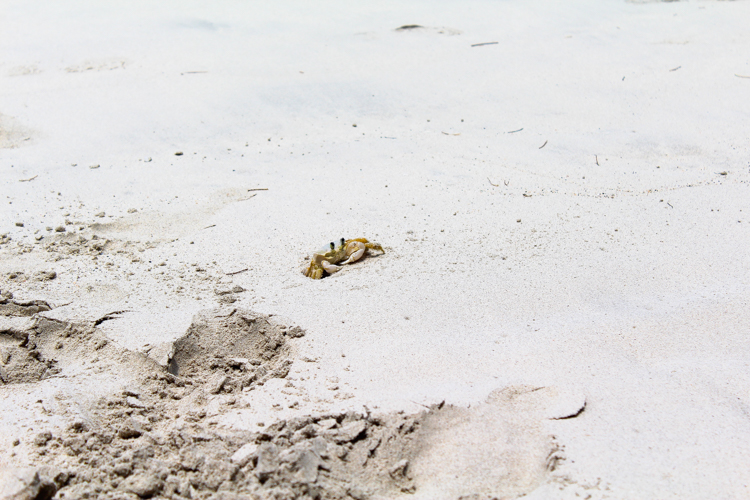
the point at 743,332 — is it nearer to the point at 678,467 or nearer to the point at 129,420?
the point at 678,467

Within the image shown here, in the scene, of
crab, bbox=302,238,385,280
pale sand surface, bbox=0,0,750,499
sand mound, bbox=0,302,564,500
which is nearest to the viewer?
sand mound, bbox=0,302,564,500

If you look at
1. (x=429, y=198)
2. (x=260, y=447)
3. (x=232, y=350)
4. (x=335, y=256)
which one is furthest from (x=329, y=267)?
(x=260, y=447)

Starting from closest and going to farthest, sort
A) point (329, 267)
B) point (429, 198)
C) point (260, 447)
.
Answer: point (260, 447) < point (329, 267) < point (429, 198)

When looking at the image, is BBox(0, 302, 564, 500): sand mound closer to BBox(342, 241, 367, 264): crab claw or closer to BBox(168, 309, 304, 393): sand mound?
BBox(168, 309, 304, 393): sand mound

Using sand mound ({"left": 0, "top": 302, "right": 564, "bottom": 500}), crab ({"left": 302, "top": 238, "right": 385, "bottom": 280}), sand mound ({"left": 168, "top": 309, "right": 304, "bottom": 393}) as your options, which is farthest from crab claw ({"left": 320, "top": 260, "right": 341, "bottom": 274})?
sand mound ({"left": 0, "top": 302, "right": 564, "bottom": 500})

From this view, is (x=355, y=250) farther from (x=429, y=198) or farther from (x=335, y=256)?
(x=429, y=198)

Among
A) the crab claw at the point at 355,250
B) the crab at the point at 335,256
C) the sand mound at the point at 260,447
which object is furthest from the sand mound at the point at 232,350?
the crab claw at the point at 355,250
